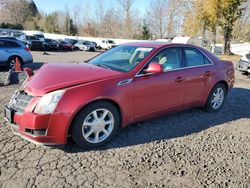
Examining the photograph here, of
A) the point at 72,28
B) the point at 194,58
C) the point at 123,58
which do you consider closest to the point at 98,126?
the point at 123,58

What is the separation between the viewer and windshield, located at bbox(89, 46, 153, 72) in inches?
166

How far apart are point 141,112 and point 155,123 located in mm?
754

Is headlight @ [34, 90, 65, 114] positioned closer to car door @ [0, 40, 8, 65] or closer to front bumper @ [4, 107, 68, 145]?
front bumper @ [4, 107, 68, 145]

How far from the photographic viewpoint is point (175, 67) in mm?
4641

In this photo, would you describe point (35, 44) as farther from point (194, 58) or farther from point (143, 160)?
point (143, 160)

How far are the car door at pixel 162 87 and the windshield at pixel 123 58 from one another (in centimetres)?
22

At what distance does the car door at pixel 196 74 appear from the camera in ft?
15.9

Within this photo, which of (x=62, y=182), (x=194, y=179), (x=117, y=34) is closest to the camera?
(x=62, y=182)

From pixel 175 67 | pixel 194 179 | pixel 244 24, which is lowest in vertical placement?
pixel 194 179

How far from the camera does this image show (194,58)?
16.7 feet

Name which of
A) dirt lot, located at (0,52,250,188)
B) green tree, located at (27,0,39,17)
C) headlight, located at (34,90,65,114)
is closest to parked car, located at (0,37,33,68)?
dirt lot, located at (0,52,250,188)

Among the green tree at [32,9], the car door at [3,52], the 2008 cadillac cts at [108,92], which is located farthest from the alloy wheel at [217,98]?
the green tree at [32,9]

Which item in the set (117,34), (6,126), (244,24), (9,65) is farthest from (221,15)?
(117,34)

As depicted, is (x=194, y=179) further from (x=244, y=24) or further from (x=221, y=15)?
(x=244, y=24)
